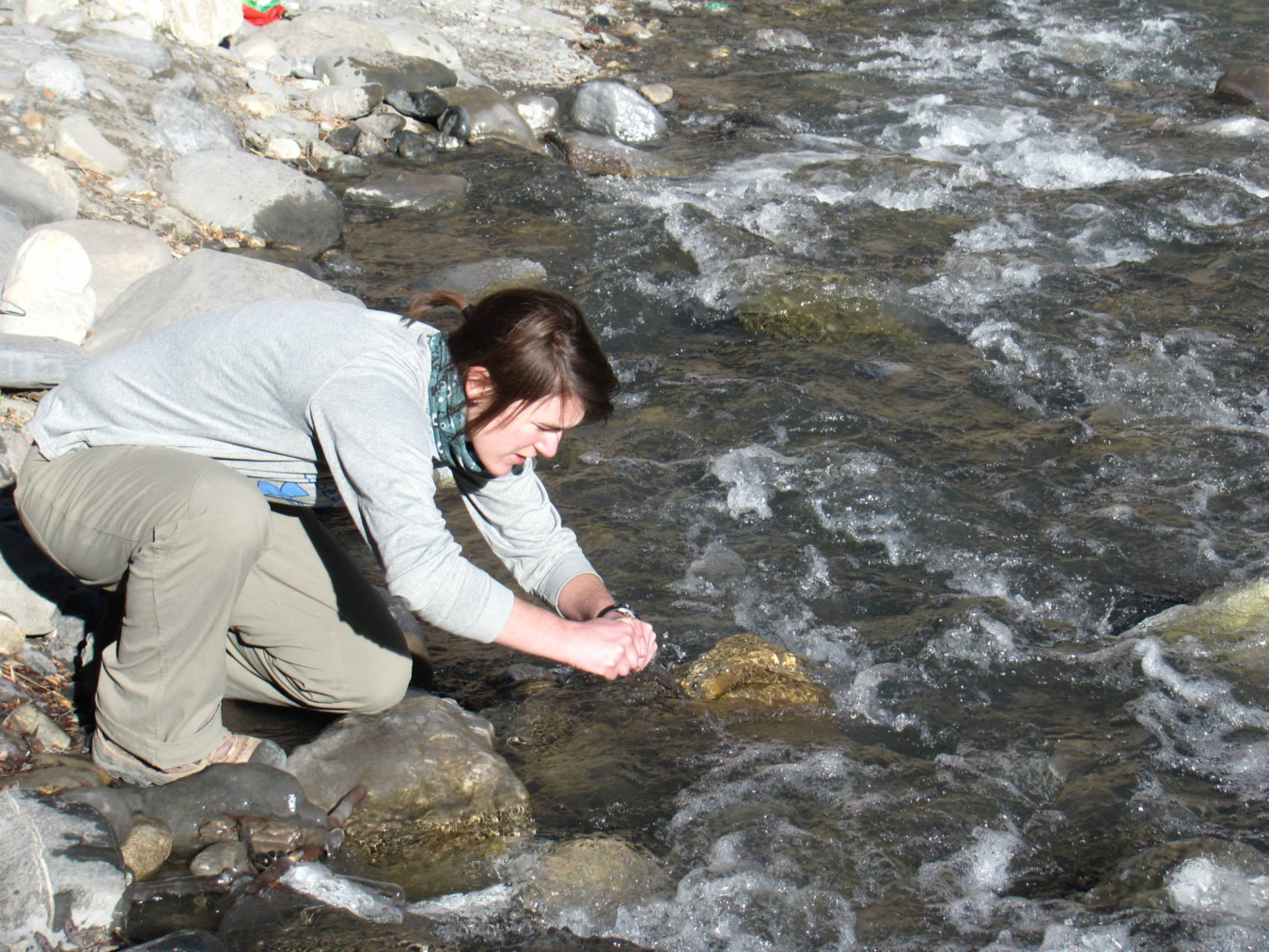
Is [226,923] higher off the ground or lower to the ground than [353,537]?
higher

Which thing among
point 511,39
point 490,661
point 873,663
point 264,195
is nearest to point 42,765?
point 490,661

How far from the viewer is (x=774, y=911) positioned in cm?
316

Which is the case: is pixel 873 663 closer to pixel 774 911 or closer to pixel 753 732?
pixel 753 732

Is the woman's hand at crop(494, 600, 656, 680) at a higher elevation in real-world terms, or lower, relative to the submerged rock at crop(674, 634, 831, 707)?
higher

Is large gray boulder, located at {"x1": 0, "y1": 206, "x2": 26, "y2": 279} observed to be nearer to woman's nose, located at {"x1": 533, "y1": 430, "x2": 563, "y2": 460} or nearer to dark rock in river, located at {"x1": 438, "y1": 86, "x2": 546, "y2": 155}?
woman's nose, located at {"x1": 533, "y1": 430, "x2": 563, "y2": 460}

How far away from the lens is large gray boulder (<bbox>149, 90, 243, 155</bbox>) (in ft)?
25.5

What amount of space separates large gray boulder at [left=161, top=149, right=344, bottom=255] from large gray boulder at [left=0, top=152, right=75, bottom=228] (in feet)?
2.94

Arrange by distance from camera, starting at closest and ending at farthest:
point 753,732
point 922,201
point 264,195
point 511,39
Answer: point 753,732, point 264,195, point 922,201, point 511,39

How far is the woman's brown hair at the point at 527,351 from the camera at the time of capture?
288 cm

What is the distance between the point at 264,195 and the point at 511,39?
16.0 ft

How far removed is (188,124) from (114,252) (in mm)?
2145

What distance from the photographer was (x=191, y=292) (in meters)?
5.55

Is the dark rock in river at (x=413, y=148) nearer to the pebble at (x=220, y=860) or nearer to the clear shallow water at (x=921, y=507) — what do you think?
the clear shallow water at (x=921, y=507)

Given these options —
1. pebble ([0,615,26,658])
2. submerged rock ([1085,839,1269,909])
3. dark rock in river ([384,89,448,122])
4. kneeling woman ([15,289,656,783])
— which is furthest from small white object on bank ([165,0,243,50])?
submerged rock ([1085,839,1269,909])
